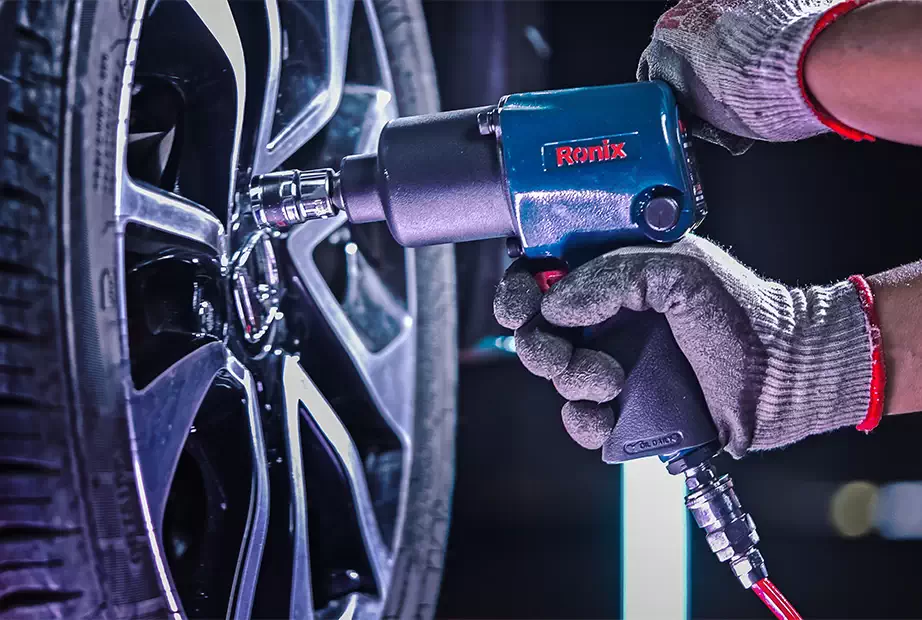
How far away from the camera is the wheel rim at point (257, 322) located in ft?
2.32

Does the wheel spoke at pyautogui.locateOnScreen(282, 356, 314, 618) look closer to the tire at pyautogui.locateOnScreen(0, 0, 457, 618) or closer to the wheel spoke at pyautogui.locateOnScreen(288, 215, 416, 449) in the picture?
the wheel spoke at pyautogui.locateOnScreen(288, 215, 416, 449)

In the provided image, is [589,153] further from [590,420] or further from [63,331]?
[63,331]

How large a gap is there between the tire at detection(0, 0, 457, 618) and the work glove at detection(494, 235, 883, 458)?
0.33 m

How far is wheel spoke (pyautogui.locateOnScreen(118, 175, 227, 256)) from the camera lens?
651 millimetres

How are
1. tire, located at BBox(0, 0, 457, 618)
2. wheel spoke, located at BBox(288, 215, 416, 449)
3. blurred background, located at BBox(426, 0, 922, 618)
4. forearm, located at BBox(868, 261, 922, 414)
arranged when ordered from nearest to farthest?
tire, located at BBox(0, 0, 457, 618), forearm, located at BBox(868, 261, 922, 414), wheel spoke, located at BBox(288, 215, 416, 449), blurred background, located at BBox(426, 0, 922, 618)

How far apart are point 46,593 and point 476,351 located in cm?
126

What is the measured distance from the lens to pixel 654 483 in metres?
1.54

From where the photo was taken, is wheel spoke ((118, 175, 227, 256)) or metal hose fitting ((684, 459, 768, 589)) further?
metal hose fitting ((684, 459, 768, 589))

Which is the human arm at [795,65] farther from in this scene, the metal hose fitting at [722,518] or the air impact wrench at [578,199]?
the metal hose fitting at [722,518]

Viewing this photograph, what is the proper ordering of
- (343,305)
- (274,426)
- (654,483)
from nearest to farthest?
(274,426), (343,305), (654,483)

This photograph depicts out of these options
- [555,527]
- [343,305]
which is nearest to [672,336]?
[343,305]

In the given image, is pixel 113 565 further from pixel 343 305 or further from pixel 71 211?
pixel 343 305

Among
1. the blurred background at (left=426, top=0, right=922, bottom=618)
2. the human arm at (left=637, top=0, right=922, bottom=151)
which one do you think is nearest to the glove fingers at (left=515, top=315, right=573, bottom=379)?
the human arm at (left=637, top=0, right=922, bottom=151)

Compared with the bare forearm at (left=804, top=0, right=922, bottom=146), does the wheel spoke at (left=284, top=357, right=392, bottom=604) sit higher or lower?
lower
